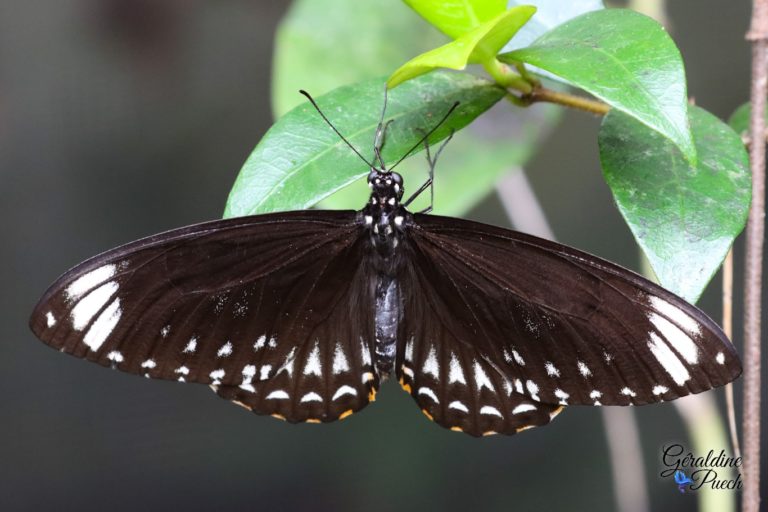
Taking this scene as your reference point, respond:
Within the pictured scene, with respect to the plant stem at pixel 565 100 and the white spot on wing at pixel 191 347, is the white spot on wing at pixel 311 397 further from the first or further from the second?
the plant stem at pixel 565 100

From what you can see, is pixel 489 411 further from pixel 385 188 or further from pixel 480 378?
pixel 385 188

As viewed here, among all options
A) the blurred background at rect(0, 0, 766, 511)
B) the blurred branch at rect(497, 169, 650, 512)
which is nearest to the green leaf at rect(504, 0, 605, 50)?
the blurred branch at rect(497, 169, 650, 512)

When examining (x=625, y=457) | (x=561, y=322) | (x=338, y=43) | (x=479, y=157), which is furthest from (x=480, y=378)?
(x=625, y=457)

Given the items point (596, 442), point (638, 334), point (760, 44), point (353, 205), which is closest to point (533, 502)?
point (596, 442)

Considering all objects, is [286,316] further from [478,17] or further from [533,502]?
[533,502]

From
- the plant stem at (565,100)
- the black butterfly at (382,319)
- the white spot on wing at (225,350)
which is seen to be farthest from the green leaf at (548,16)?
the white spot on wing at (225,350)
